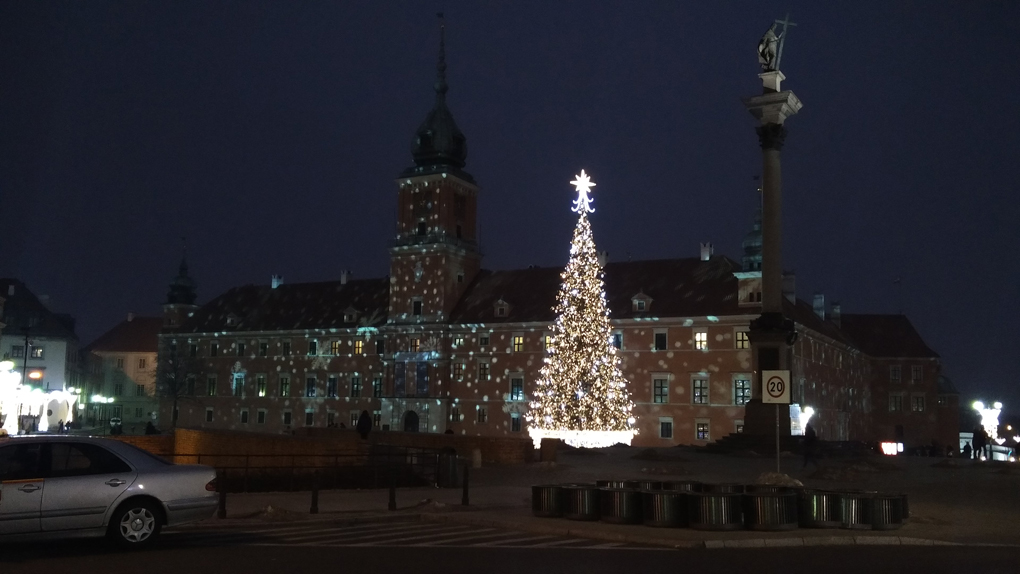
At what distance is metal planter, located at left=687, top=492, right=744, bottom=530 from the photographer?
15.3m

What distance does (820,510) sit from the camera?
1590cm

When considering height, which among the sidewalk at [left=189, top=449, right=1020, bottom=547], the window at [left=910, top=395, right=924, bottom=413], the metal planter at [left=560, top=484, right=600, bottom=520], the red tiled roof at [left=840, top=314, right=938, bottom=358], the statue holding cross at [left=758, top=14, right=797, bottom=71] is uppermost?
the statue holding cross at [left=758, top=14, right=797, bottom=71]

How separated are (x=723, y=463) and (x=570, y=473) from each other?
611 centimetres

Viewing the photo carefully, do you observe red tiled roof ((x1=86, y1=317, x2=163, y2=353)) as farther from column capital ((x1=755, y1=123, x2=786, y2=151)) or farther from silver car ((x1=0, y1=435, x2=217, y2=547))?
silver car ((x1=0, y1=435, x2=217, y2=547))

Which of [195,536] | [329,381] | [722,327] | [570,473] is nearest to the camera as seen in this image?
[195,536]

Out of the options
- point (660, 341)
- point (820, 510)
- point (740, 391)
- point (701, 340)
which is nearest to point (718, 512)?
point (820, 510)

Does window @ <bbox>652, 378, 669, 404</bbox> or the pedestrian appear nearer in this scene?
the pedestrian

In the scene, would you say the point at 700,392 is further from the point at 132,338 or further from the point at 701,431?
the point at 132,338

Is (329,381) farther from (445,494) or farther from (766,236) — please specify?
(445,494)

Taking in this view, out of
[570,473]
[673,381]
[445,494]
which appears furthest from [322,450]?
[673,381]

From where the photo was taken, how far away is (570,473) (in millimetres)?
29828

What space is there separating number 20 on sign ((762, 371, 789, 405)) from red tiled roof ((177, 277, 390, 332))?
61.9 metres

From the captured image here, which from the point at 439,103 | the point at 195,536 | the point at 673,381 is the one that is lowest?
the point at 195,536

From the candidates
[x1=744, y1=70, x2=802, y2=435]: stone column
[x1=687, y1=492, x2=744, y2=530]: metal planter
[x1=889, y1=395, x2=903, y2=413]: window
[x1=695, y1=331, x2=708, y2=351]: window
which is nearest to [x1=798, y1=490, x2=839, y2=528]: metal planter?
[x1=687, y1=492, x2=744, y2=530]: metal planter
